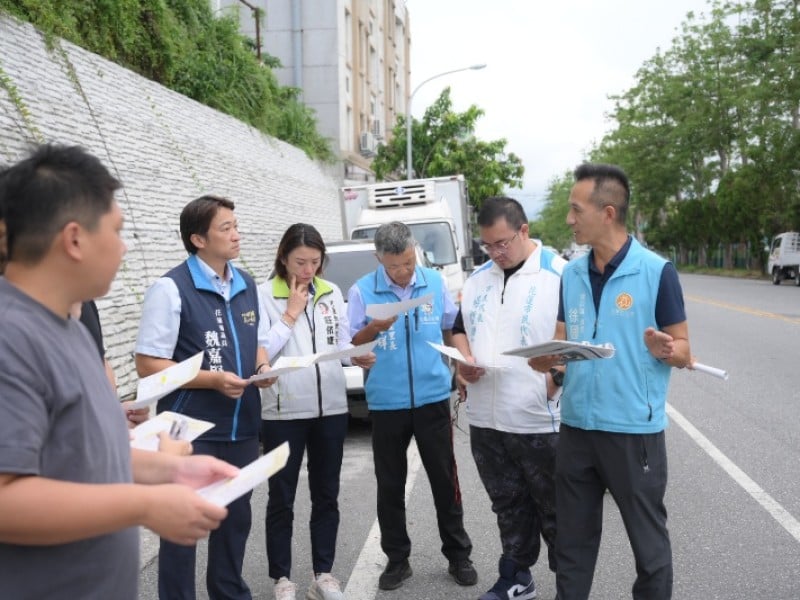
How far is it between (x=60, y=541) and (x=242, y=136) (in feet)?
57.6

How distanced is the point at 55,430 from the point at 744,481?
18.7 feet

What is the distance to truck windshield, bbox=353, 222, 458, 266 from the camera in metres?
13.5

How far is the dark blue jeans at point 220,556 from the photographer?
3725 millimetres

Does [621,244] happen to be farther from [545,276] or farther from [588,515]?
[588,515]

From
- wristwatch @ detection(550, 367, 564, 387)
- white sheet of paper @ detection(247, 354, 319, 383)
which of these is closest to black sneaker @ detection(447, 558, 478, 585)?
wristwatch @ detection(550, 367, 564, 387)

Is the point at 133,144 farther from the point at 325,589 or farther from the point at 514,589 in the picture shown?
the point at 514,589

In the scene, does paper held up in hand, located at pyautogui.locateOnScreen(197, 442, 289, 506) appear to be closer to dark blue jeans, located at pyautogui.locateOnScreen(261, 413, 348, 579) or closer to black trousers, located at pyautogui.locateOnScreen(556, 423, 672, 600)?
black trousers, located at pyautogui.locateOnScreen(556, 423, 672, 600)

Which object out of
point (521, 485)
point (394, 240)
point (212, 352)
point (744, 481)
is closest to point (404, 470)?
point (521, 485)

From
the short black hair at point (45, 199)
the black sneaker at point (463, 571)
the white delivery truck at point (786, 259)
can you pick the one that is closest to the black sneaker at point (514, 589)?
the black sneaker at point (463, 571)

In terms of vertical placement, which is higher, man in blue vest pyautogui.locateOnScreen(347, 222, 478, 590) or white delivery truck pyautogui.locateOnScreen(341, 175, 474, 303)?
white delivery truck pyautogui.locateOnScreen(341, 175, 474, 303)

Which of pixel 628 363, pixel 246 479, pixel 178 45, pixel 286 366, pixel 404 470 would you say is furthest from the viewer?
pixel 178 45

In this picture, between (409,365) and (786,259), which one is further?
(786,259)

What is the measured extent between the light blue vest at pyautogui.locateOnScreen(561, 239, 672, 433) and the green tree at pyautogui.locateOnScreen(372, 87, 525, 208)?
30.2 metres

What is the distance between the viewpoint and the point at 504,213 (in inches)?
171
